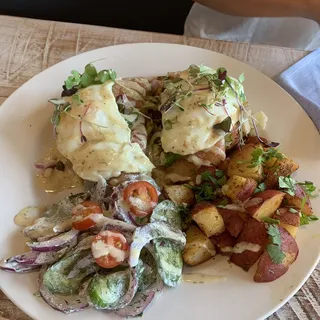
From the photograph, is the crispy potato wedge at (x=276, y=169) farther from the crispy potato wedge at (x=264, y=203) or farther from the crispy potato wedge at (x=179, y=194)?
the crispy potato wedge at (x=179, y=194)

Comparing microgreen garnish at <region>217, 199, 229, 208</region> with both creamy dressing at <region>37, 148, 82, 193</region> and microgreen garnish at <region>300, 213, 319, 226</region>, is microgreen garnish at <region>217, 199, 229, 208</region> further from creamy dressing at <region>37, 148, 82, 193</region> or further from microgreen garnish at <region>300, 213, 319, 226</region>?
creamy dressing at <region>37, 148, 82, 193</region>

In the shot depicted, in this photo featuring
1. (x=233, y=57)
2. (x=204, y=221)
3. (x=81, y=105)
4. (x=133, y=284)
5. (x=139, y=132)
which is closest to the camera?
(x=133, y=284)

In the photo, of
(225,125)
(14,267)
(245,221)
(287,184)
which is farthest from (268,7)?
(14,267)

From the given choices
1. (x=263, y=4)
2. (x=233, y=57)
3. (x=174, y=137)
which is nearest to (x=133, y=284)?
(x=174, y=137)

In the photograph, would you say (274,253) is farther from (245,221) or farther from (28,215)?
(28,215)

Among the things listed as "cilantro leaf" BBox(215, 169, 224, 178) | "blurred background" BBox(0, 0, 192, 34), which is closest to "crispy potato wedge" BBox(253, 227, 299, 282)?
"cilantro leaf" BBox(215, 169, 224, 178)

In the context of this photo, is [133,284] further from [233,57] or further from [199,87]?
[233,57]

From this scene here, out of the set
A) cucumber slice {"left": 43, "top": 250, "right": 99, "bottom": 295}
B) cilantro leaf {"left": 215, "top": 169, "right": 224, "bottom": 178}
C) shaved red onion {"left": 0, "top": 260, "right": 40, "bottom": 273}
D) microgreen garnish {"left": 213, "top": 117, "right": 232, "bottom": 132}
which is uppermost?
Answer: microgreen garnish {"left": 213, "top": 117, "right": 232, "bottom": 132}
